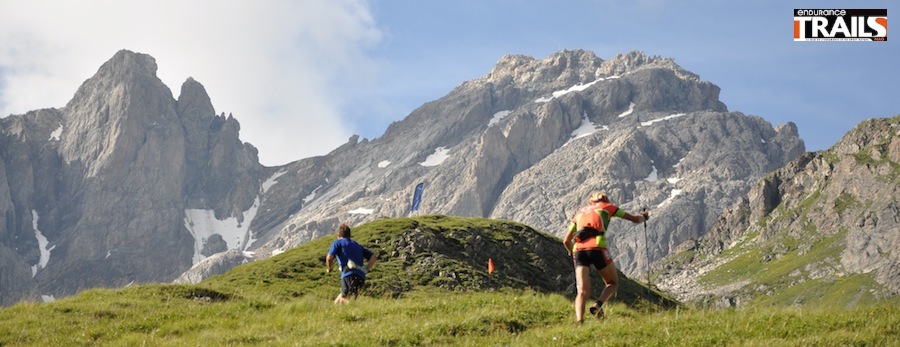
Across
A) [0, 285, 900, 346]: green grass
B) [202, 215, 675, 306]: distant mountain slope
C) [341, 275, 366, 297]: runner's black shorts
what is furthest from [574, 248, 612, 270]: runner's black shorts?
[202, 215, 675, 306]: distant mountain slope

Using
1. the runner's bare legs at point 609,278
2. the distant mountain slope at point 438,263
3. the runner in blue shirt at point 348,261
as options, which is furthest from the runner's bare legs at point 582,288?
the distant mountain slope at point 438,263

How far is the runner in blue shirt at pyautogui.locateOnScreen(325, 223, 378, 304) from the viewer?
2350 cm

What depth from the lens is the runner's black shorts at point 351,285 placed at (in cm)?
2369

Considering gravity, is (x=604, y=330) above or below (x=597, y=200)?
below

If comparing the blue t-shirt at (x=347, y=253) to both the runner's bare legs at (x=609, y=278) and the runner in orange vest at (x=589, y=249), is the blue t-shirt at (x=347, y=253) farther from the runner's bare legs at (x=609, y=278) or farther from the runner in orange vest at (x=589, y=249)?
the runner's bare legs at (x=609, y=278)

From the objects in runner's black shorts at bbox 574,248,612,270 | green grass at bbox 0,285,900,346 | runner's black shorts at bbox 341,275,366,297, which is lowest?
green grass at bbox 0,285,900,346

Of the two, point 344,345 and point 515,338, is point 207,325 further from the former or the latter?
point 515,338

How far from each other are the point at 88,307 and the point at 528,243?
45.0 metres

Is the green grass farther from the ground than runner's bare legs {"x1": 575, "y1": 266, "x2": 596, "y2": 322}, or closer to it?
closer to it

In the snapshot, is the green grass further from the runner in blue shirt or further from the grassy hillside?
the runner in blue shirt

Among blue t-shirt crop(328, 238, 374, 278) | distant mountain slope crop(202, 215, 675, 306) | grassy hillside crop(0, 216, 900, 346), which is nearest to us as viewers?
grassy hillside crop(0, 216, 900, 346)

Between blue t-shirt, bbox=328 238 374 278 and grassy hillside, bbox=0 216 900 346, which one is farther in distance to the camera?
blue t-shirt, bbox=328 238 374 278

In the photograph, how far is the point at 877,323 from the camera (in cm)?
1742

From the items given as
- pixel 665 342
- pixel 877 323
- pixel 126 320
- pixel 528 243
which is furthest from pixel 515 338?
pixel 528 243
